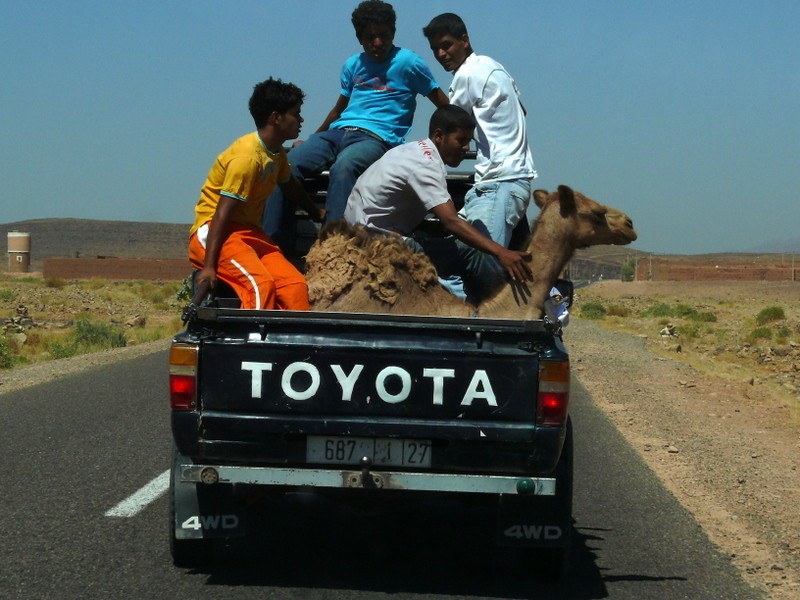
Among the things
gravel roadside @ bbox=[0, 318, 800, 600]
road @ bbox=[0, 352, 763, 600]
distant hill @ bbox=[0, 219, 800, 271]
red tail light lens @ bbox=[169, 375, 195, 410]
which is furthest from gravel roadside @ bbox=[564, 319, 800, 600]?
distant hill @ bbox=[0, 219, 800, 271]

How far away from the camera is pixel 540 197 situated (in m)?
8.41

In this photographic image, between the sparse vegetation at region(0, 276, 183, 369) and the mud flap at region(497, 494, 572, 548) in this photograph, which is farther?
the sparse vegetation at region(0, 276, 183, 369)

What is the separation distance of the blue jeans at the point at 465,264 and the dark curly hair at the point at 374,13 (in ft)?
6.89

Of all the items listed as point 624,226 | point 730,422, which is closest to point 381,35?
point 624,226

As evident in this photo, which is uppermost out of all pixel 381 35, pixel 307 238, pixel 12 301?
pixel 381 35

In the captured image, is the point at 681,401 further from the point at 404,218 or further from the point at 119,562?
the point at 119,562

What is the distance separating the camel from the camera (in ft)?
23.6

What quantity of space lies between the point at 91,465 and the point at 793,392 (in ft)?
46.5

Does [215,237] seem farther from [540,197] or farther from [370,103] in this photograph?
[370,103]

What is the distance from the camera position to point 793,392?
20.6m

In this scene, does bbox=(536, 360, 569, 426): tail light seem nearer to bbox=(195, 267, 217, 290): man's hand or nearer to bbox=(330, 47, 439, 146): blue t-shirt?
bbox=(195, 267, 217, 290): man's hand

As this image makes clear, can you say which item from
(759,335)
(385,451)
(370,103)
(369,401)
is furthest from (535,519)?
(759,335)

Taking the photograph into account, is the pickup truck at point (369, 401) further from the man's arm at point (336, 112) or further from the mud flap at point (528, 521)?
the man's arm at point (336, 112)

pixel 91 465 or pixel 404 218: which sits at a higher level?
pixel 404 218
